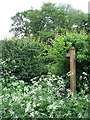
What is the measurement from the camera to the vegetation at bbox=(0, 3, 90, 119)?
114 inches

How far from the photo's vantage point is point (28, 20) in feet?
49.8

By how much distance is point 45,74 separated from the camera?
6.75 m

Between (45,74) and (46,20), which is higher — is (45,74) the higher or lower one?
the lower one

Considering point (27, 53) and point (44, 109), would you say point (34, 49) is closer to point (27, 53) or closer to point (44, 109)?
point (27, 53)

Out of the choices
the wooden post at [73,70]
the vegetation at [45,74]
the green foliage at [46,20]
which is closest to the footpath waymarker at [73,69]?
the wooden post at [73,70]

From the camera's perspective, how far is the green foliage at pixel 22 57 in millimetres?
5746

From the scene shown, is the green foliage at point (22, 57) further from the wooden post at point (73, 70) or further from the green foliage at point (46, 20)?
the green foliage at point (46, 20)

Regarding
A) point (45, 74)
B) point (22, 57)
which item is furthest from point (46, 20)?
point (22, 57)

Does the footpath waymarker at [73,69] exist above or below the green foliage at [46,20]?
below

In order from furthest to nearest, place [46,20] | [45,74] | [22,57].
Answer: [46,20] < [45,74] < [22,57]

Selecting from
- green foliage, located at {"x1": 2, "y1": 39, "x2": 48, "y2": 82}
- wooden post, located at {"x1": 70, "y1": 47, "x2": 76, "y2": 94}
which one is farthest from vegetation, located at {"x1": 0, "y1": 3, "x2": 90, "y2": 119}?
wooden post, located at {"x1": 70, "y1": 47, "x2": 76, "y2": 94}

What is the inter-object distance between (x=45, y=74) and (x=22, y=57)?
4.81 ft

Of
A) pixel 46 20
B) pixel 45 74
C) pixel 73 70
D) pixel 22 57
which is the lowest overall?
pixel 73 70

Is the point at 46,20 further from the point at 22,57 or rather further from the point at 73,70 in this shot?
the point at 73,70
